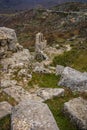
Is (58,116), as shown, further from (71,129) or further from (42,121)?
(42,121)

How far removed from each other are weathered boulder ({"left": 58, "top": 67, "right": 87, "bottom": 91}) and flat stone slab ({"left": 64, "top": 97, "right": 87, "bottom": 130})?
13.0 ft

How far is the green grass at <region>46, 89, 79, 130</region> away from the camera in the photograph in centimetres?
1586

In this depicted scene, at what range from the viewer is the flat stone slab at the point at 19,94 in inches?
800

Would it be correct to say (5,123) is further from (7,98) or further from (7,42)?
(7,42)

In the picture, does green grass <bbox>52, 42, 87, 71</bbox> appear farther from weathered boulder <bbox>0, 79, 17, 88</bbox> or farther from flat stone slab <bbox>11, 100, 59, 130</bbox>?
flat stone slab <bbox>11, 100, 59, 130</bbox>

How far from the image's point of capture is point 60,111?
17.6m

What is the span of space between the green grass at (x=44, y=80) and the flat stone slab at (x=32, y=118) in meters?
7.67

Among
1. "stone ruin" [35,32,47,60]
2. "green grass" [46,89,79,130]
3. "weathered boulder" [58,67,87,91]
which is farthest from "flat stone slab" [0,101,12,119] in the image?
"stone ruin" [35,32,47,60]

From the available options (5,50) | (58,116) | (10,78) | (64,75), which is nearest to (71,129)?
(58,116)

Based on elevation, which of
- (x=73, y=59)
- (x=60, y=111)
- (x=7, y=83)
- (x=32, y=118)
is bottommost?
(x=73, y=59)

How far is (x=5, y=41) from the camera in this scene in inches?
1231

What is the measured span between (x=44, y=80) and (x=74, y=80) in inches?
130

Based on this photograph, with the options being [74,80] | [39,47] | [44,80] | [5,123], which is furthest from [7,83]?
[39,47]

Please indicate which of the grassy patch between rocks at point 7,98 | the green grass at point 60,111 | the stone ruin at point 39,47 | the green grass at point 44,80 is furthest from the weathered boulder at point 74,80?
the stone ruin at point 39,47
